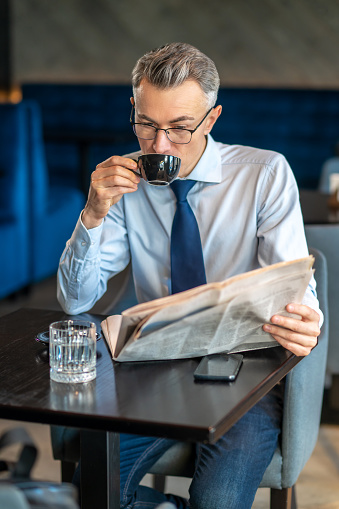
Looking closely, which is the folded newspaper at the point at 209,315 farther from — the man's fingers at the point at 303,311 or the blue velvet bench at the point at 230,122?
the blue velvet bench at the point at 230,122

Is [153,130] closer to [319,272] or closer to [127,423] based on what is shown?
[319,272]

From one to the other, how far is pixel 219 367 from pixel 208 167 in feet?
2.06

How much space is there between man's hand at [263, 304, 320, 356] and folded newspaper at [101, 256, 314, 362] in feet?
0.05

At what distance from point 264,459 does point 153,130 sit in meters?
0.72

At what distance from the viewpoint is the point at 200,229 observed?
5.41ft

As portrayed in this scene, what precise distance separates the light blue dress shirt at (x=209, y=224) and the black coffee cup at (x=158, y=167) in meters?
0.22

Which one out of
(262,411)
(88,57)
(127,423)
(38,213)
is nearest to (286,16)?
(88,57)

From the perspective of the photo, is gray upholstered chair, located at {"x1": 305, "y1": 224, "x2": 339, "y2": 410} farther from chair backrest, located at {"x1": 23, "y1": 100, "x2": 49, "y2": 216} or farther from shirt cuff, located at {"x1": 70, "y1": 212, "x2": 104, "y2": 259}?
chair backrest, located at {"x1": 23, "y1": 100, "x2": 49, "y2": 216}

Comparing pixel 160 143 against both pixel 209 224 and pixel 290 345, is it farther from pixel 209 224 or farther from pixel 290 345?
pixel 290 345

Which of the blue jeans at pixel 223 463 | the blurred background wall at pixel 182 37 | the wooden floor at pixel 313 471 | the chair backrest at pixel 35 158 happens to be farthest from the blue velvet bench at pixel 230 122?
the blue jeans at pixel 223 463

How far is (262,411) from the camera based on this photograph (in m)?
1.45

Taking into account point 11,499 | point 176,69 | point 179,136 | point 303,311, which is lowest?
point 11,499

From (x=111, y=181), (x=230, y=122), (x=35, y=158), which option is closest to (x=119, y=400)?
(x=111, y=181)

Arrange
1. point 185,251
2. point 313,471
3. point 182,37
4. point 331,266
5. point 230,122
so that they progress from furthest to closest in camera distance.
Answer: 1. point 182,37
2. point 230,122
3. point 331,266
4. point 313,471
5. point 185,251
